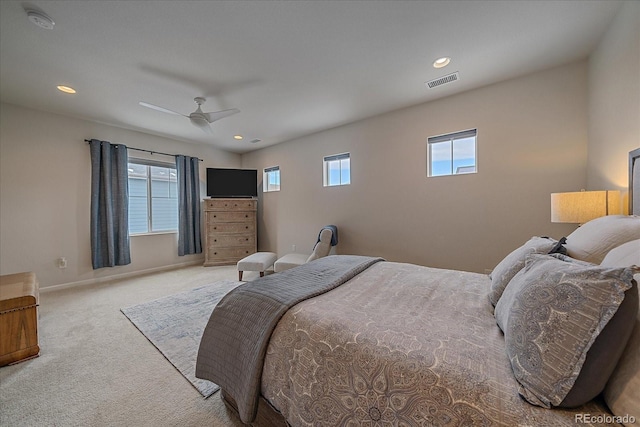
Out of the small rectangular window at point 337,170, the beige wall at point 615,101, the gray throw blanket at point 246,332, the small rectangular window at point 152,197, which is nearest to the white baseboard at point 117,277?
the small rectangular window at point 152,197

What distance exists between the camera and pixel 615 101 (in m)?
1.84

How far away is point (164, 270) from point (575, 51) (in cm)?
651

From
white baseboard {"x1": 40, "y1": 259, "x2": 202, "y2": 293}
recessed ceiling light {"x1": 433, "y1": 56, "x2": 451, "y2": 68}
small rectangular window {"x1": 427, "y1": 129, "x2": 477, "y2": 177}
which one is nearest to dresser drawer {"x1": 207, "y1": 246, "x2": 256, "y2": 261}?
white baseboard {"x1": 40, "y1": 259, "x2": 202, "y2": 293}

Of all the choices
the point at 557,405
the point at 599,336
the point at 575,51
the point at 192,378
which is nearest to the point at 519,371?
the point at 557,405

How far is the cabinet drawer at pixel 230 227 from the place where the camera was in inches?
193

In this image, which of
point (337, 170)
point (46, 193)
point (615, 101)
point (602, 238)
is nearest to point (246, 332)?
point (602, 238)

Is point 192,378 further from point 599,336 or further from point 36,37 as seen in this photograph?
point 36,37

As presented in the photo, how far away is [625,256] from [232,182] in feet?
18.0

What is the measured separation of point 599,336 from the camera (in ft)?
2.04

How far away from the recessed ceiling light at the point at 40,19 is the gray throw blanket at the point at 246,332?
2.46 meters

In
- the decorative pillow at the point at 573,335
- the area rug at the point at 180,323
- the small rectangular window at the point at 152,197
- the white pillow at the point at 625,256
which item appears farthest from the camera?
the small rectangular window at the point at 152,197

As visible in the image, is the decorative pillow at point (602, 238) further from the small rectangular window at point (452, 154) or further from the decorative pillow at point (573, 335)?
the small rectangular window at point (452, 154)

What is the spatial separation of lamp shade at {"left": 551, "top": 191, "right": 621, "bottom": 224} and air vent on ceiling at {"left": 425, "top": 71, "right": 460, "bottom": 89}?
1.59m

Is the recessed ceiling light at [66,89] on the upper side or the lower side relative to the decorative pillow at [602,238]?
upper
